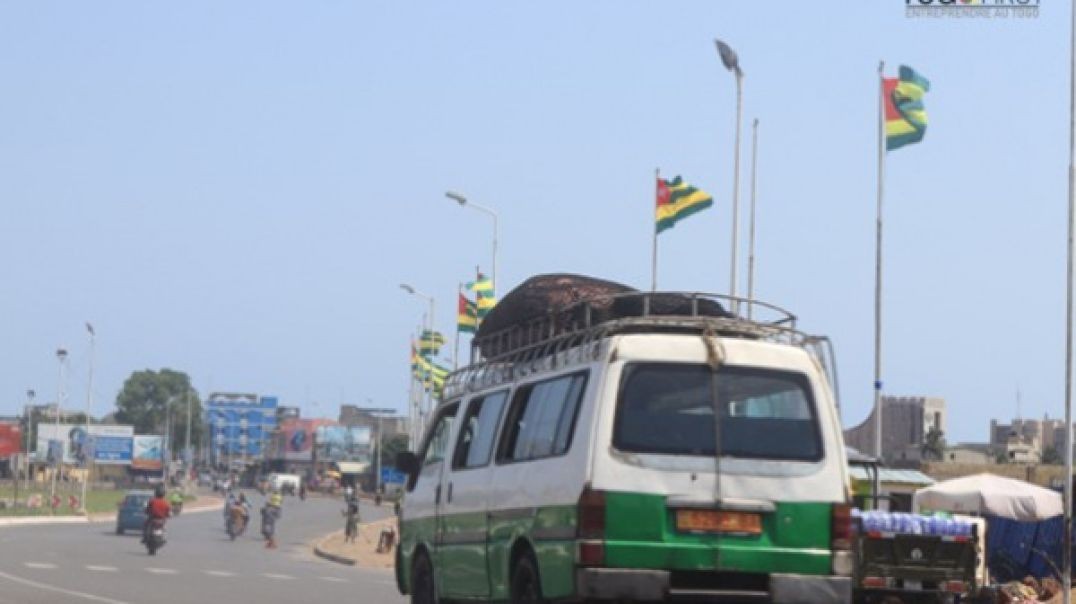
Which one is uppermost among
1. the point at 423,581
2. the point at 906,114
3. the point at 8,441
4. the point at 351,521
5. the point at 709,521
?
the point at 906,114

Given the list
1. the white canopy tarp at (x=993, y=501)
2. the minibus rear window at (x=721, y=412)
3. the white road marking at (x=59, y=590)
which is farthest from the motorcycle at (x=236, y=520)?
the minibus rear window at (x=721, y=412)

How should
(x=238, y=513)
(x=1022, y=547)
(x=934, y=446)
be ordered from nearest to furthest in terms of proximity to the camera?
1. (x=1022, y=547)
2. (x=238, y=513)
3. (x=934, y=446)

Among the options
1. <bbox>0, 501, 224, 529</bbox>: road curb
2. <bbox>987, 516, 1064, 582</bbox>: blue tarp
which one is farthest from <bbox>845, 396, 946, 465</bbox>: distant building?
<bbox>987, 516, 1064, 582</bbox>: blue tarp

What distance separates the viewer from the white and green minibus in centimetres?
1295

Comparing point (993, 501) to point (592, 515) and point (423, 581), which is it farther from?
point (592, 515)

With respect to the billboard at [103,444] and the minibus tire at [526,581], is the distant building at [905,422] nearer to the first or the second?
the billboard at [103,444]

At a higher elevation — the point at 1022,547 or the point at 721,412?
the point at 721,412

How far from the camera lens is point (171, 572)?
3612 cm

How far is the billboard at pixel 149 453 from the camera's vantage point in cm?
19475

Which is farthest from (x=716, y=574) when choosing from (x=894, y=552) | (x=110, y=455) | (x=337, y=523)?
(x=110, y=455)

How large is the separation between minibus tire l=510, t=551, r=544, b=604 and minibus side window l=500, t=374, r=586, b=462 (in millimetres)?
703

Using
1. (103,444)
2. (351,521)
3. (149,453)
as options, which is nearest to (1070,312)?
(351,521)

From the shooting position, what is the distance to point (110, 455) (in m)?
174

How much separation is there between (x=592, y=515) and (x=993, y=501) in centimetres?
2340
